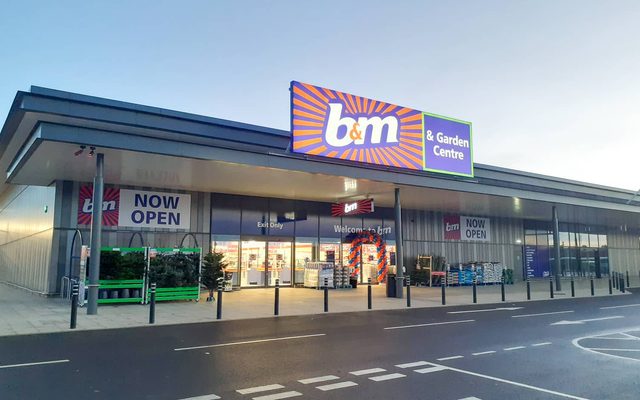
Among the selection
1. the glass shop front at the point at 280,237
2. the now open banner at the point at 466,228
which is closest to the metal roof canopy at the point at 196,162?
the glass shop front at the point at 280,237

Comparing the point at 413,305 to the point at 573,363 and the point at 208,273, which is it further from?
the point at 573,363

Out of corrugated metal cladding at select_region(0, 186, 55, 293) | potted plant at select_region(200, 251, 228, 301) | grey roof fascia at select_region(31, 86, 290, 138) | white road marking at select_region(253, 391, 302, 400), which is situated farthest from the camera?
corrugated metal cladding at select_region(0, 186, 55, 293)

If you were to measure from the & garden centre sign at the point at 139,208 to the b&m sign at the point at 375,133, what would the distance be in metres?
8.65

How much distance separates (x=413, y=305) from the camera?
18.3m

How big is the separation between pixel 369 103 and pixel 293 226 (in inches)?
382

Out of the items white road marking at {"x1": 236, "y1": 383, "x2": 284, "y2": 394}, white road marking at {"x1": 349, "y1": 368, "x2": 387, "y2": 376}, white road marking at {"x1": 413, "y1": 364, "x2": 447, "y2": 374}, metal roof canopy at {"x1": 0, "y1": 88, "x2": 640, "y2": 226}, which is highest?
metal roof canopy at {"x1": 0, "y1": 88, "x2": 640, "y2": 226}

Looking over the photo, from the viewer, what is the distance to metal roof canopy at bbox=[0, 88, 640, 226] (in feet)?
44.3

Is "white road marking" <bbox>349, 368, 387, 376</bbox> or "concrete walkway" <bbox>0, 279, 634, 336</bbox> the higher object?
"concrete walkway" <bbox>0, 279, 634, 336</bbox>

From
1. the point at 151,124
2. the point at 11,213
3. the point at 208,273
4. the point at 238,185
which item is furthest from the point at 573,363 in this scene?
the point at 11,213

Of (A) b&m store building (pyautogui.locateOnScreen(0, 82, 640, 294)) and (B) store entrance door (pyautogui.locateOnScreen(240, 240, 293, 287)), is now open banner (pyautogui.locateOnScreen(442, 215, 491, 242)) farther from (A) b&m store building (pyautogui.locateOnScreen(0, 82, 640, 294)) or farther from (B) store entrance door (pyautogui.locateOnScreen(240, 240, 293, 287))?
(B) store entrance door (pyautogui.locateOnScreen(240, 240, 293, 287))

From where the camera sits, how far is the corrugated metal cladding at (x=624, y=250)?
46.3 meters

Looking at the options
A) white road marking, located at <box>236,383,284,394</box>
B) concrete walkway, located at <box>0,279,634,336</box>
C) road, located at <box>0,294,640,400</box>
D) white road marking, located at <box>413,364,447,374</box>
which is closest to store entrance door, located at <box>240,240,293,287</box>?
concrete walkway, located at <box>0,279,634,336</box>

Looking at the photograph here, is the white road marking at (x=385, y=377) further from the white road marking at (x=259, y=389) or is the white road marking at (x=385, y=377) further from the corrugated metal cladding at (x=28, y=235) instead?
the corrugated metal cladding at (x=28, y=235)

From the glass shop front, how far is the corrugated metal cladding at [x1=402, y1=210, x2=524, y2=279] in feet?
8.27
